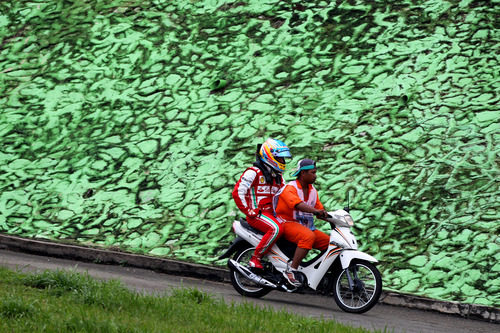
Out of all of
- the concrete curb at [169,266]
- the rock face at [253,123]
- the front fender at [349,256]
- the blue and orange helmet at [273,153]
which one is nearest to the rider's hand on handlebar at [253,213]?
the blue and orange helmet at [273,153]

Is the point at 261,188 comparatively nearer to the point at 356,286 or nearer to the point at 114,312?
the point at 356,286

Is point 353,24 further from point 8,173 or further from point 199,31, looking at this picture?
point 8,173

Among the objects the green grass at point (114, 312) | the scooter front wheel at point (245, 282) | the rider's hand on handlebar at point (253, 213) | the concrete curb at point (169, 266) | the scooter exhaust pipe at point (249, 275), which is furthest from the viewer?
the scooter front wheel at point (245, 282)

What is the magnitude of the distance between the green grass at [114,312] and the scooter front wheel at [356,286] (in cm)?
163

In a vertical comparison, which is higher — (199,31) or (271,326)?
(271,326)

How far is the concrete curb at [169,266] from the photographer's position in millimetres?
9117

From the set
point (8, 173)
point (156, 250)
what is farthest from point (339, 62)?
point (8, 173)

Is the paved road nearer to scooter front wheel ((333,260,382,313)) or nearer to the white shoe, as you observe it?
scooter front wheel ((333,260,382,313))

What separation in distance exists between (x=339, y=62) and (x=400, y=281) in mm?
6303

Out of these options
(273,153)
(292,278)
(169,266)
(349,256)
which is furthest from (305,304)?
(169,266)

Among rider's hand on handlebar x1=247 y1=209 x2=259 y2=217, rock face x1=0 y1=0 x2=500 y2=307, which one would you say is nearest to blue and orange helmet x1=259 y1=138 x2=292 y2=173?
rider's hand on handlebar x1=247 y1=209 x2=259 y2=217

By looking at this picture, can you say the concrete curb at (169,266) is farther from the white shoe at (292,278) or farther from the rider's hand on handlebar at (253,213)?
the rider's hand on handlebar at (253,213)

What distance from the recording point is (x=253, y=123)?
1481 cm

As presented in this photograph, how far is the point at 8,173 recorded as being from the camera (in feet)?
50.4
